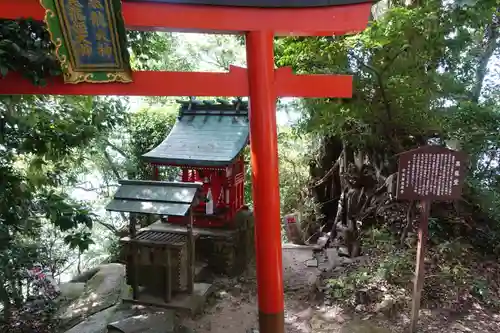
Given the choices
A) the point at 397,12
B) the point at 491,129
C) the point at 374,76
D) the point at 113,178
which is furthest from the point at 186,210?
the point at 113,178

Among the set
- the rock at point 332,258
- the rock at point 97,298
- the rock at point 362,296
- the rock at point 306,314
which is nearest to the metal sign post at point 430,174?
the rock at point 362,296

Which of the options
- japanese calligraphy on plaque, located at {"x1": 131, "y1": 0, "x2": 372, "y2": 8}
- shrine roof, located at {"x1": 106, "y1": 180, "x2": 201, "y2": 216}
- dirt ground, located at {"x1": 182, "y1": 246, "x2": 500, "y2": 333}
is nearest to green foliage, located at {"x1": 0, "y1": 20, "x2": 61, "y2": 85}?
japanese calligraphy on plaque, located at {"x1": 131, "y1": 0, "x2": 372, "y2": 8}

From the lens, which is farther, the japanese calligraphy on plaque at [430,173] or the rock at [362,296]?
the rock at [362,296]

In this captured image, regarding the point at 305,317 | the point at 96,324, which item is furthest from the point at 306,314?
the point at 96,324

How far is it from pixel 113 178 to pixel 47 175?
25.3ft

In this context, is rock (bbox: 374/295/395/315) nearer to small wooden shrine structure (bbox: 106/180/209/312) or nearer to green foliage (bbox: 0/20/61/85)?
small wooden shrine structure (bbox: 106/180/209/312)

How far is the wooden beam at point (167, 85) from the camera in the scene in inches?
123

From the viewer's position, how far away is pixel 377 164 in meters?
6.85

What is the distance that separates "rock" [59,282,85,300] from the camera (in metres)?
7.36

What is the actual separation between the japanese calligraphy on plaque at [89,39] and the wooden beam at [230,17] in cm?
22

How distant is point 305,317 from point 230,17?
13.3 ft

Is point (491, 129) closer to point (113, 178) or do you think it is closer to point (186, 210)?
point (186, 210)

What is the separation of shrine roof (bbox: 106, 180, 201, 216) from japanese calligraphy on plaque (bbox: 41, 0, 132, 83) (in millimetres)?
2135

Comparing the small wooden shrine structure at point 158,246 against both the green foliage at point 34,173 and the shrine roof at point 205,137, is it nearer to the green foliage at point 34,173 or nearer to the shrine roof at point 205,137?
the shrine roof at point 205,137
